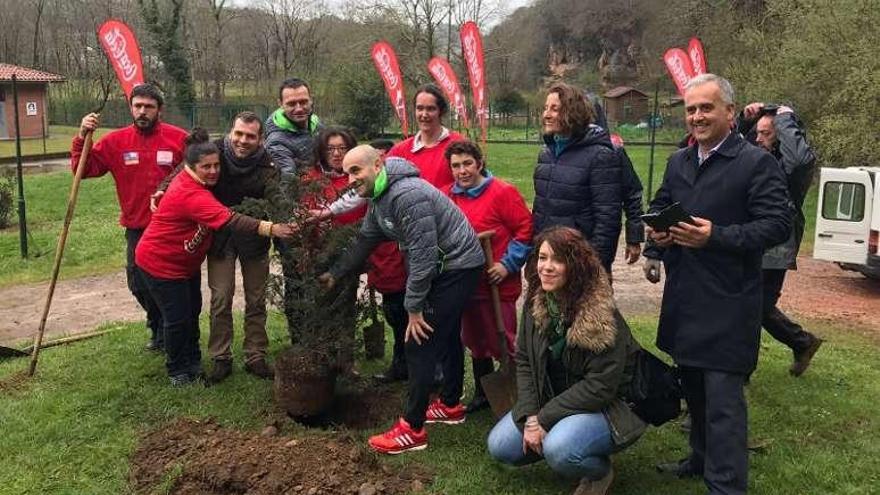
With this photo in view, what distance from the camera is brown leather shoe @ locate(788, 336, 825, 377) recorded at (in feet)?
17.7

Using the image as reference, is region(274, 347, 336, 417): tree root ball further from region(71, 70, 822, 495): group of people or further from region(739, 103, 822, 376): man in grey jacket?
region(739, 103, 822, 376): man in grey jacket

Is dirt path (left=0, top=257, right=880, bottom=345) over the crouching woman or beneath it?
beneath

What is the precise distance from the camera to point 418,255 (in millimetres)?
3869

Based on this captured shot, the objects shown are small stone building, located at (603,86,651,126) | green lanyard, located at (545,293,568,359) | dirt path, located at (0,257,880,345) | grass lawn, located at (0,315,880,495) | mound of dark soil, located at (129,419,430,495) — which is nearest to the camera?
green lanyard, located at (545,293,568,359)

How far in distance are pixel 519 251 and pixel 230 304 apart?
88.5 inches

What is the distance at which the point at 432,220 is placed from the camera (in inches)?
153

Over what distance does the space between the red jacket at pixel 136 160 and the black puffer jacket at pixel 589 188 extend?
9.69 feet

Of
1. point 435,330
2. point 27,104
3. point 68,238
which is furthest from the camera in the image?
point 27,104

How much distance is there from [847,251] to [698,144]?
24.2 feet

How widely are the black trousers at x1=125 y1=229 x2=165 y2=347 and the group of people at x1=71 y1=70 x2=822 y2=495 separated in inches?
0.9

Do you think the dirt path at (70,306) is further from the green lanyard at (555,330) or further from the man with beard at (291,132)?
the green lanyard at (555,330)

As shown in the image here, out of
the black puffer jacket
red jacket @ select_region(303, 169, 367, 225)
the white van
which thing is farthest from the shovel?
the white van

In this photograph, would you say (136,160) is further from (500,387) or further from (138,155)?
(500,387)

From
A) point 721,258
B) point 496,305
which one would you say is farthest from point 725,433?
point 496,305
